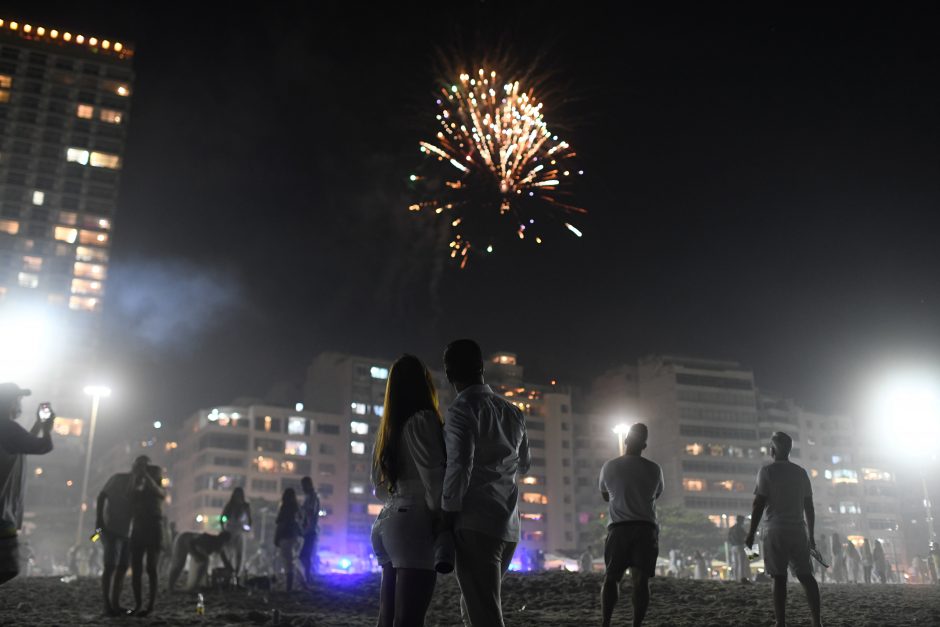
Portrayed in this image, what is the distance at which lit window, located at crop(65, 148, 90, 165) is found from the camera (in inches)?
4985

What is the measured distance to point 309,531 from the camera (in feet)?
60.3

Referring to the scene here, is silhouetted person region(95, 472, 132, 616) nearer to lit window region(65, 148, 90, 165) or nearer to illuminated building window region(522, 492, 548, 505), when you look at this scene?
illuminated building window region(522, 492, 548, 505)

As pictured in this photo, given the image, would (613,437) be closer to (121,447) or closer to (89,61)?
(121,447)

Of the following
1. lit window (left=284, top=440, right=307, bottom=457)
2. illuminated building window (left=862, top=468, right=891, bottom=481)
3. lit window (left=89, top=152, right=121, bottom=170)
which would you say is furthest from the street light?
lit window (left=89, top=152, right=121, bottom=170)

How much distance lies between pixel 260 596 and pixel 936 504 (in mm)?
122641

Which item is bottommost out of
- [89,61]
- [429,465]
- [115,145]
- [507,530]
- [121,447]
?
[507,530]

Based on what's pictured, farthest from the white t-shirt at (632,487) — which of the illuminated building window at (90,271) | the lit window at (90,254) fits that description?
the lit window at (90,254)

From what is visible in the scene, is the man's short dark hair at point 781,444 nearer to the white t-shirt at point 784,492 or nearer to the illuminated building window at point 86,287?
the white t-shirt at point 784,492

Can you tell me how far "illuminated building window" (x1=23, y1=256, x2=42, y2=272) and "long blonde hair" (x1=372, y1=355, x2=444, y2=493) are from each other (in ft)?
424

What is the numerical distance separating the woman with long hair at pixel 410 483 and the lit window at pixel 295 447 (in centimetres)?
10330

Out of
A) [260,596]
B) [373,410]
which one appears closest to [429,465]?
[260,596]

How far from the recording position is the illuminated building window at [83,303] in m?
121

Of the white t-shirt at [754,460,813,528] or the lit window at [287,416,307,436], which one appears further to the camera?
the lit window at [287,416,307,436]

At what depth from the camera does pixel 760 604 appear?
12.2m
